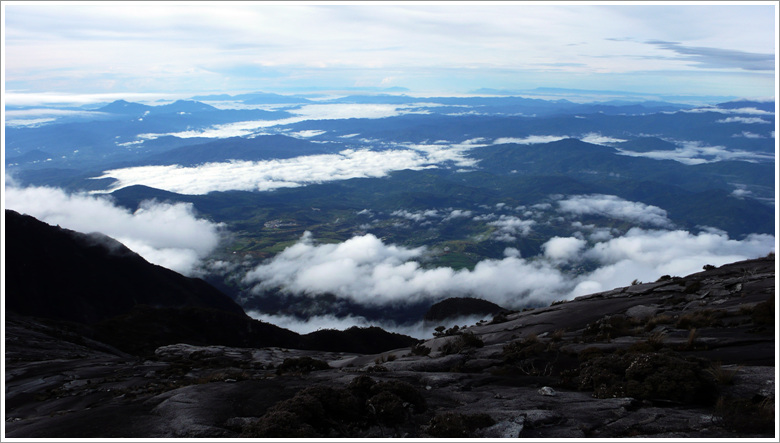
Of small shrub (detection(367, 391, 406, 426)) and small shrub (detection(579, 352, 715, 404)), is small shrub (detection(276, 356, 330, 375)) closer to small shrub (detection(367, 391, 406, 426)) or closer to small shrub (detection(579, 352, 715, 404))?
small shrub (detection(367, 391, 406, 426))

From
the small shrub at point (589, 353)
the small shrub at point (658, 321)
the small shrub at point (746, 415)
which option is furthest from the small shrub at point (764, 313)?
the small shrub at point (746, 415)

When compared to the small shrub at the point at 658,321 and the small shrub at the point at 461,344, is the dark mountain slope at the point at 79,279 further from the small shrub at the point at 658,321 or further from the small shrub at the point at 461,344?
the small shrub at the point at 658,321

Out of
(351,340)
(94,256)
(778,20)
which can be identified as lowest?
(351,340)

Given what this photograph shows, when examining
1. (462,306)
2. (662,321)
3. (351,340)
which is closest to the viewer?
(662,321)

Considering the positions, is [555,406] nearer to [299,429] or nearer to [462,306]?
[299,429]

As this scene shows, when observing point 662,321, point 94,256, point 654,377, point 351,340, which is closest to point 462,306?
point 351,340

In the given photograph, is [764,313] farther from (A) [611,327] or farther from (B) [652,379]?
(B) [652,379]

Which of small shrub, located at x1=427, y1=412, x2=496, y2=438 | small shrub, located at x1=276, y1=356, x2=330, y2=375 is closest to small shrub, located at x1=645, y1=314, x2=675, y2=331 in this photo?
small shrub, located at x1=427, y1=412, x2=496, y2=438
